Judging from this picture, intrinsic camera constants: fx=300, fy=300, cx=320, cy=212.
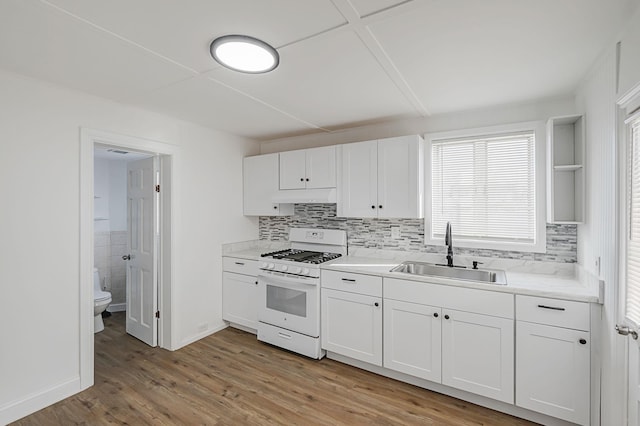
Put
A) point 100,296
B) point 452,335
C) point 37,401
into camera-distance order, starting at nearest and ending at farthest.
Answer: point 37,401 < point 452,335 < point 100,296

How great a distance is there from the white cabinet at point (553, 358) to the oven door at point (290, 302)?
5.31ft

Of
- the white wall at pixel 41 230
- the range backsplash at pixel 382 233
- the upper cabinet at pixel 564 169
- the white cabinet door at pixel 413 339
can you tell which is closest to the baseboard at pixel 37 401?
the white wall at pixel 41 230

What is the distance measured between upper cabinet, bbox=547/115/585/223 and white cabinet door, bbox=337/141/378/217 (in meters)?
1.38

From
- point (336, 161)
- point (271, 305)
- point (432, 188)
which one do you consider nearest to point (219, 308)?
point (271, 305)

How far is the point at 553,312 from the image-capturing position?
1.95 m

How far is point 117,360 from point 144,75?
8.51ft

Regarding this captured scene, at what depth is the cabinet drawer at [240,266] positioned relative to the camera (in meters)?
3.35

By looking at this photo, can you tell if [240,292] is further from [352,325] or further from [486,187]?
[486,187]

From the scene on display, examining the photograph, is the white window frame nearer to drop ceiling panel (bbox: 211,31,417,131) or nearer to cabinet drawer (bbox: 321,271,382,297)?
drop ceiling panel (bbox: 211,31,417,131)

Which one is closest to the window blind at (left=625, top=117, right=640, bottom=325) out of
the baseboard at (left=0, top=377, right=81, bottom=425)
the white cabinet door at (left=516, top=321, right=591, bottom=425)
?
the white cabinet door at (left=516, top=321, right=591, bottom=425)

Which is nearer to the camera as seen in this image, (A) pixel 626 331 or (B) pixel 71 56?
(A) pixel 626 331

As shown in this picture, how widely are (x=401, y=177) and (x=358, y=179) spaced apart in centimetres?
44

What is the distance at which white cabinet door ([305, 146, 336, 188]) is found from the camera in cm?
322

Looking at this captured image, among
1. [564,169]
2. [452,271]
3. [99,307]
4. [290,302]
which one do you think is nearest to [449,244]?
[452,271]
